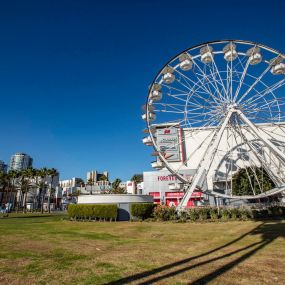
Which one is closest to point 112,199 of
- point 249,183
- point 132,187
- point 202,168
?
point 202,168

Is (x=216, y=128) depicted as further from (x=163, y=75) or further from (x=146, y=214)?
(x=146, y=214)

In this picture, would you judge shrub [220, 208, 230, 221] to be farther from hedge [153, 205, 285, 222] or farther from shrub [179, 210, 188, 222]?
shrub [179, 210, 188, 222]

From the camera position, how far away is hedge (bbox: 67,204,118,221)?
28047 mm

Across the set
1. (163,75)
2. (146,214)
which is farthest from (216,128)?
(146,214)

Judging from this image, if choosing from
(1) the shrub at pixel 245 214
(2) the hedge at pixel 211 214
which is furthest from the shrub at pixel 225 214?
(1) the shrub at pixel 245 214

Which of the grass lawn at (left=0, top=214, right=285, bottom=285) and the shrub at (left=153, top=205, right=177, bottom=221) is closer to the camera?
the grass lawn at (left=0, top=214, right=285, bottom=285)

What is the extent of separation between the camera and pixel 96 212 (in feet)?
93.4

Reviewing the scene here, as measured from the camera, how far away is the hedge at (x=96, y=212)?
28047 millimetres

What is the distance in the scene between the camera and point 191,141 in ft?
209

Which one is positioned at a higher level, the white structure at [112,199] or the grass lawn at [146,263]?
the white structure at [112,199]

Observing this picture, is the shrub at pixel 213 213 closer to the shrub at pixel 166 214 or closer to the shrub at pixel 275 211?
the shrub at pixel 166 214

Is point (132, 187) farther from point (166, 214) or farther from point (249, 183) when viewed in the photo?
point (166, 214)

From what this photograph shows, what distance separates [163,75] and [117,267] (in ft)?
64.6

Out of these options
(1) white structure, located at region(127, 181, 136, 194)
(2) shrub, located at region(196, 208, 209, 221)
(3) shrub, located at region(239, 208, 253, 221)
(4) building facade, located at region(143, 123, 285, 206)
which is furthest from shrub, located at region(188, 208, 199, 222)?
(1) white structure, located at region(127, 181, 136, 194)
